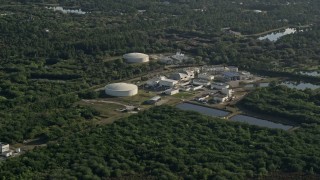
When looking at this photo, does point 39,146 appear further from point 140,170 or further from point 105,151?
point 140,170

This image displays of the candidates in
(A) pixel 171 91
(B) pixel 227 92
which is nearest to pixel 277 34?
(B) pixel 227 92

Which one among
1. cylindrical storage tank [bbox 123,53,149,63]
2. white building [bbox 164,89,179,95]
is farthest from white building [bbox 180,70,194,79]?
cylindrical storage tank [bbox 123,53,149,63]

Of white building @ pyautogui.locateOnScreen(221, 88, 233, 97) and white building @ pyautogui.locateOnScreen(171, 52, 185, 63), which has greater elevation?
white building @ pyautogui.locateOnScreen(171, 52, 185, 63)

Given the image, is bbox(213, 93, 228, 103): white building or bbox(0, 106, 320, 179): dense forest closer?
bbox(0, 106, 320, 179): dense forest

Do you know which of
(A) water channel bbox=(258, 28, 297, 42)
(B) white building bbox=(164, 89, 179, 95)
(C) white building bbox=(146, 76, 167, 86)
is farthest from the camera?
(A) water channel bbox=(258, 28, 297, 42)

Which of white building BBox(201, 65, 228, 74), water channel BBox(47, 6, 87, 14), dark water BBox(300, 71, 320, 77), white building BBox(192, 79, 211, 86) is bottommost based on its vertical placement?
white building BBox(192, 79, 211, 86)

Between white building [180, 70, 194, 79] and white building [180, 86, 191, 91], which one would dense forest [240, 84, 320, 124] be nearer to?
white building [180, 86, 191, 91]

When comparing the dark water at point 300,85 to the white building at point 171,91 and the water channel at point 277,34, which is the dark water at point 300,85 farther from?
the water channel at point 277,34

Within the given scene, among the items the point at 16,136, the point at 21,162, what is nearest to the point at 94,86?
the point at 16,136
